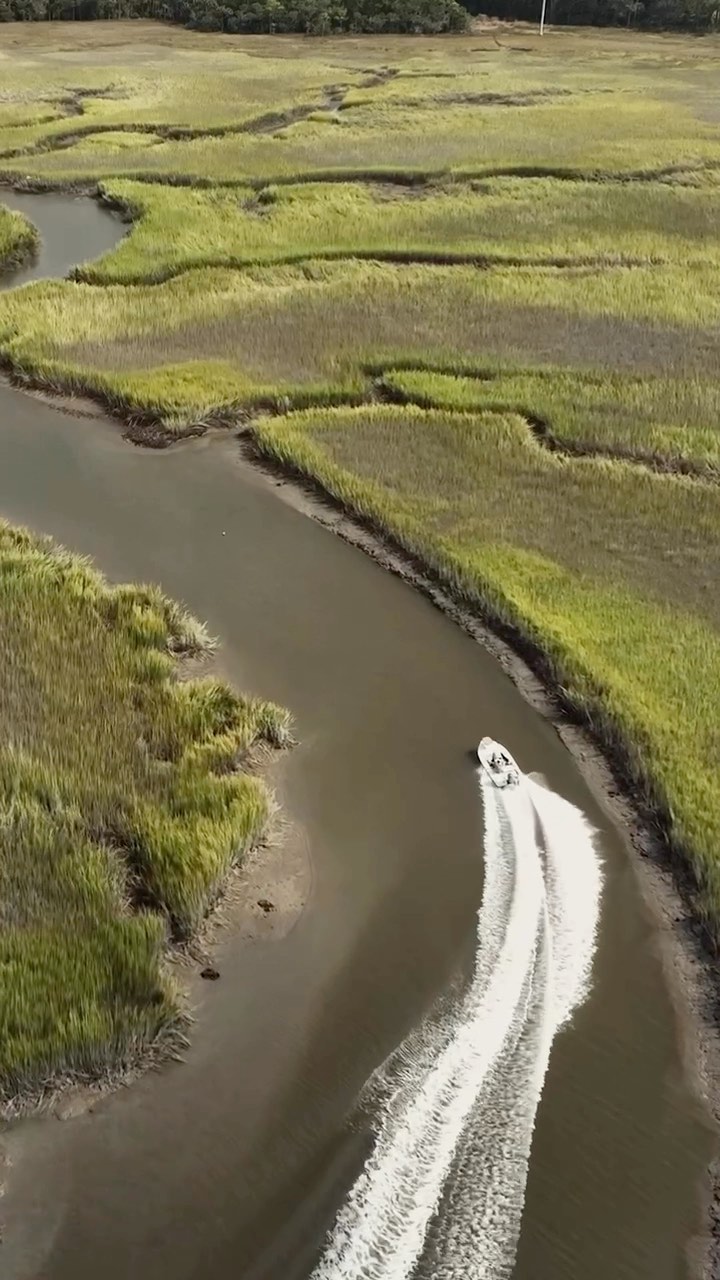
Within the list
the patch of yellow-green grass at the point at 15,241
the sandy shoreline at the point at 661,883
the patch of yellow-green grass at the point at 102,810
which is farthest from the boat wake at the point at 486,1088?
the patch of yellow-green grass at the point at 15,241

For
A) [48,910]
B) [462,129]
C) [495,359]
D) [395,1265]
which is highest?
[462,129]

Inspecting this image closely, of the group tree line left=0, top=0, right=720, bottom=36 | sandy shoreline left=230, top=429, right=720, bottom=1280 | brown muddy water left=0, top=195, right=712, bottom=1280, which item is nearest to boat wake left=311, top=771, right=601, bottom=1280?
brown muddy water left=0, top=195, right=712, bottom=1280

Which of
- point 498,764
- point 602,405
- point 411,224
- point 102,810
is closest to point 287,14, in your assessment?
point 411,224

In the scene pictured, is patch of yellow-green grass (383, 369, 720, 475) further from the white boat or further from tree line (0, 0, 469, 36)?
tree line (0, 0, 469, 36)

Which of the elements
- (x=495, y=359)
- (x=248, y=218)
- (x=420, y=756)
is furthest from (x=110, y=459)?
(x=248, y=218)

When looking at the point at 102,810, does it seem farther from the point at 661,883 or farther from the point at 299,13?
the point at 299,13

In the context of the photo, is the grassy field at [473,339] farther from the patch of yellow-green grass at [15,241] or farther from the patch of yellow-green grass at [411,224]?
the patch of yellow-green grass at [15,241]

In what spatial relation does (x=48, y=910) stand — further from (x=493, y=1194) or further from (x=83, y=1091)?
(x=493, y=1194)
